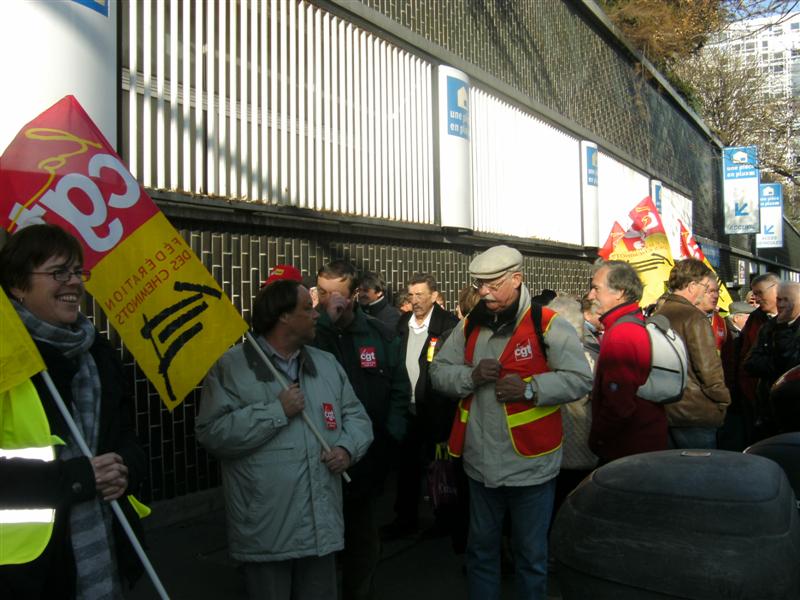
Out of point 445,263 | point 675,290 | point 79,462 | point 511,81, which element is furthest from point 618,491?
point 511,81

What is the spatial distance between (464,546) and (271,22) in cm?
500

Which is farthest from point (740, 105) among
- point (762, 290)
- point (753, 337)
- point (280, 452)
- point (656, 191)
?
point (280, 452)

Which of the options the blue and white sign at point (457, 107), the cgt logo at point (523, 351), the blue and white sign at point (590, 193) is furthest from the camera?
the blue and white sign at point (590, 193)

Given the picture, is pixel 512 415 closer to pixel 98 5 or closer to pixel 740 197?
pixel 98 5

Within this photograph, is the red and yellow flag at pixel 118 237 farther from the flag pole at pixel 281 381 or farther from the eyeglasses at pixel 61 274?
the eyeglasses at pixel 61 274

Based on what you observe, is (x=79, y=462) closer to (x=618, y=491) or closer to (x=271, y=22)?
(x=618, y=491)

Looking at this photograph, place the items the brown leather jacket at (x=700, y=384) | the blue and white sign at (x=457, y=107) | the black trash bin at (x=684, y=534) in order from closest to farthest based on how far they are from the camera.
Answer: the black trash bin at (x=684, y=534), the brown leather jacket at (x=700, y=384), the blue and white sign at (x=457, y=107)

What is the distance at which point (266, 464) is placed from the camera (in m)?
3.40

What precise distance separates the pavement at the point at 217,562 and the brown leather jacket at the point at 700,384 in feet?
4.39

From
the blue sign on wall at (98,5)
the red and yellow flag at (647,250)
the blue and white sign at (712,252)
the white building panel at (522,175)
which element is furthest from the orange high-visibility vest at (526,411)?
the blue and white sign at (712,252)

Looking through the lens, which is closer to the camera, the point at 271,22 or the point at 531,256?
the point at 271,22

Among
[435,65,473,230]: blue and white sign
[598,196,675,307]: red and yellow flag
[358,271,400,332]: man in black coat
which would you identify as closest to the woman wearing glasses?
[358,271,400,332]: man in black coat

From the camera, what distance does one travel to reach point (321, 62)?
322 inches

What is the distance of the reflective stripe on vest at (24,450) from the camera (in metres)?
2.36
